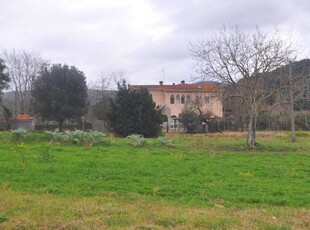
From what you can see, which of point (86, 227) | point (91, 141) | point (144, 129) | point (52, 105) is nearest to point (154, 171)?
point (86, 227)

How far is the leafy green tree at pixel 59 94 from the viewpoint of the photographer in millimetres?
44125

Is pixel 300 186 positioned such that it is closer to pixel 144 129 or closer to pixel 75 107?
pixel 144 129

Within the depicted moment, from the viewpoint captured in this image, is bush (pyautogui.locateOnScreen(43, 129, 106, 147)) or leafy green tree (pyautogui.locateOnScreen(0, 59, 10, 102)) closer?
bush (pyautogui.locateOnScreen(43, 129, 106, 147))

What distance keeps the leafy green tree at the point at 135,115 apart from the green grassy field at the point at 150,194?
62.7ft

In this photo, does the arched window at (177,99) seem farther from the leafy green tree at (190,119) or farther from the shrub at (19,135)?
the shrub at (19,135)

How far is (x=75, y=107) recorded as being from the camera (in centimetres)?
4562

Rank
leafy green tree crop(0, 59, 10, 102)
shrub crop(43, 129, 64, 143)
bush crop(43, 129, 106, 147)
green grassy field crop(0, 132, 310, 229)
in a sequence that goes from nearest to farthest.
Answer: green grassy field crop(0, 132, 310, 229) < bush crop(43, 129, 106, 147) < shrub crop(43, 129, 64, 143) < leafy green tree crop(0, 59, 10, 102)

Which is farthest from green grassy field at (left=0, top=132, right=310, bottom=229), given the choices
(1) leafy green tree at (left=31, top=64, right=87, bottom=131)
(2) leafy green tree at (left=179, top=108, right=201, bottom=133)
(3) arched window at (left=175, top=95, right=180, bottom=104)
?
(3) arched window at (left=175, top=95, right=180, bottom=104)

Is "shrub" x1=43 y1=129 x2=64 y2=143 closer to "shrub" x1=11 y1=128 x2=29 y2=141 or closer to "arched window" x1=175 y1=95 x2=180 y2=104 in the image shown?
"shrub" x1=11 y1=128 x2=29 y2=141

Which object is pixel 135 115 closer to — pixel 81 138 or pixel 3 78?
pixel 81 138

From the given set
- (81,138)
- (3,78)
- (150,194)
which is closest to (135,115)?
(81,138)

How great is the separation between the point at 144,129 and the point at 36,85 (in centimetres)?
1748

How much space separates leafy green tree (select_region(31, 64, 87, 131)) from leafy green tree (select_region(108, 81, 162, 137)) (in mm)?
11045

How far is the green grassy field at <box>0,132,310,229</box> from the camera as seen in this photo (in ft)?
19.5
